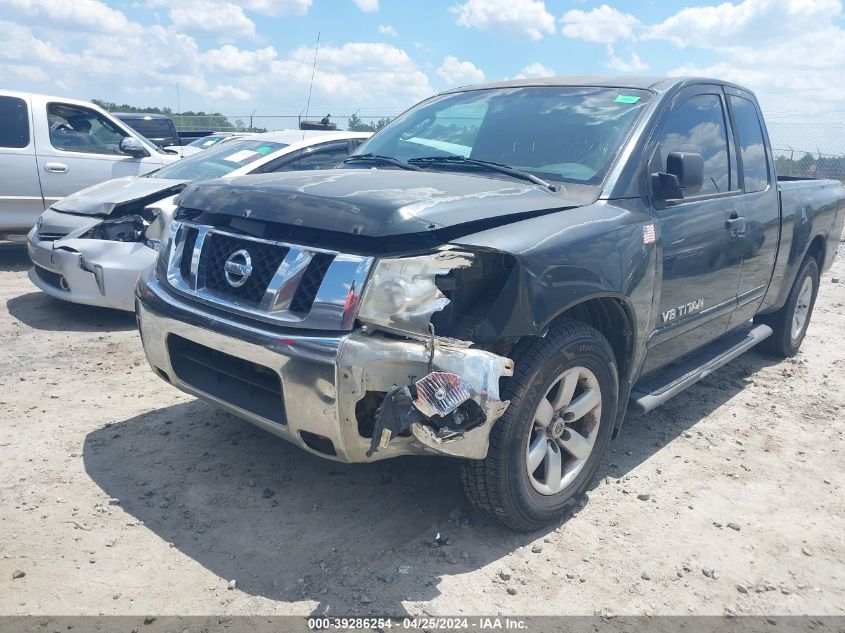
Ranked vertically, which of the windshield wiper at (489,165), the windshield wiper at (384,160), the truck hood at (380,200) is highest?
the windshield wiper at (489,165)

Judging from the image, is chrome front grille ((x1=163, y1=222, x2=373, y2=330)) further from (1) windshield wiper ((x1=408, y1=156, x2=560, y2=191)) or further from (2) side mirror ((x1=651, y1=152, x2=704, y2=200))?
(2) side mirror ((x1=651, y1=152, x2=704, y2=200))

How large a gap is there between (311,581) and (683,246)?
2.42 m

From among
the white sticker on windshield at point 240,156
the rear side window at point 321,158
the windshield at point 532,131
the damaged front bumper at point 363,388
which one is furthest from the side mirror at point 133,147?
the damaged front bumper at point 363,388

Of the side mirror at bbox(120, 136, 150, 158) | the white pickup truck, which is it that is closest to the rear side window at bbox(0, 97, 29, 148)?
the white pickup truck

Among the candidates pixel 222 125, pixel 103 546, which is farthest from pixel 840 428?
pixel 222 125

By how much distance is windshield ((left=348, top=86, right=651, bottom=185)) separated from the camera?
137 inches

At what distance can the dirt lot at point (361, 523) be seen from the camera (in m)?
2.64

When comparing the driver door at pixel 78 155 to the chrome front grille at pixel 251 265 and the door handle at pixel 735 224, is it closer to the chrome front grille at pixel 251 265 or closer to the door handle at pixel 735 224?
the chrome front grille at pixel 251 265

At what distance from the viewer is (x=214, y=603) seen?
2.52 metres

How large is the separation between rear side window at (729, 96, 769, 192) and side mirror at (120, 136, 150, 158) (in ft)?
20.6

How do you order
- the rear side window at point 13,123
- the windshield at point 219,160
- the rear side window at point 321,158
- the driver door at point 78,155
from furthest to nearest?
the driver door at point 78,155
the rear side window at point 13,123
the rear side window at point 321,158
the windshield at point 219,160

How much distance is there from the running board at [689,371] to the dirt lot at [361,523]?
1.35 ft

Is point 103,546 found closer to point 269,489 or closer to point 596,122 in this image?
point 269,489

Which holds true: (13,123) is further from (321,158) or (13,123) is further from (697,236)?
(697,236)
